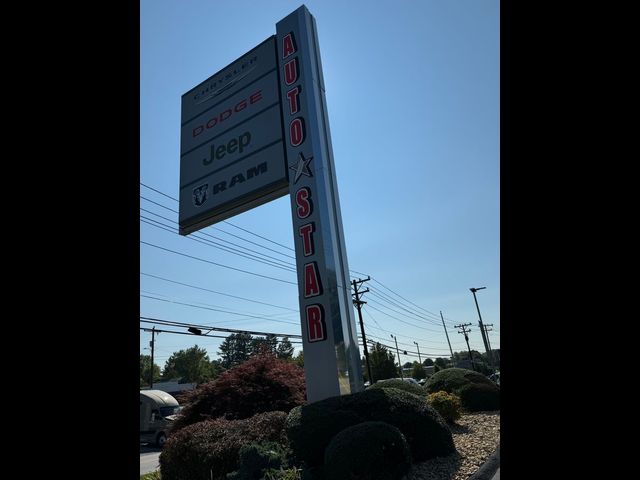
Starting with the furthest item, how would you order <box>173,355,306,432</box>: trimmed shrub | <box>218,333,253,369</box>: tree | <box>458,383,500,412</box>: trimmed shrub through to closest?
<box>218,333,253,369</box>: tree, <box>458,383,500,412</box>: trimmed shrub, <box>173,355,306,432</box>: trimmed shrub

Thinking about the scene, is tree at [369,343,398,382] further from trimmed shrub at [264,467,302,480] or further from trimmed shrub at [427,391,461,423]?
trimmed shrub at [264,467,302,480]

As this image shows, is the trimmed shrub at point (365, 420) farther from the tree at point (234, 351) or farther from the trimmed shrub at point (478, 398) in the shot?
the tree at point (234, 351)

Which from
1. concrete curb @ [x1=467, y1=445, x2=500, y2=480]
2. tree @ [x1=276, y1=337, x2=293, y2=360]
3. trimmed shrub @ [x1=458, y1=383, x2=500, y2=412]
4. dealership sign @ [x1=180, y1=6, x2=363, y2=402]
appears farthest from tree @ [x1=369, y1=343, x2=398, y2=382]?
concrete curb @ [x1=467, y1=445, x2=500, y2=480]

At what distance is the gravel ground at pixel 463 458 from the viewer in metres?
6.56

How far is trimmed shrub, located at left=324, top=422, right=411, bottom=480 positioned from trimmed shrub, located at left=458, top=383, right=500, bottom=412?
10.2 metres

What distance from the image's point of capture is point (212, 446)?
7.12 meters

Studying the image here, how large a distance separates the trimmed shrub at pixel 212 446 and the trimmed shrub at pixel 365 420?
58cm

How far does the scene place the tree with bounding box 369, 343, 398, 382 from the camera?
3984 centimetres

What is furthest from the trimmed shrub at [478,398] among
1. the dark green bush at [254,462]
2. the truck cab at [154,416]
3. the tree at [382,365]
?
the tree at [382,365]
